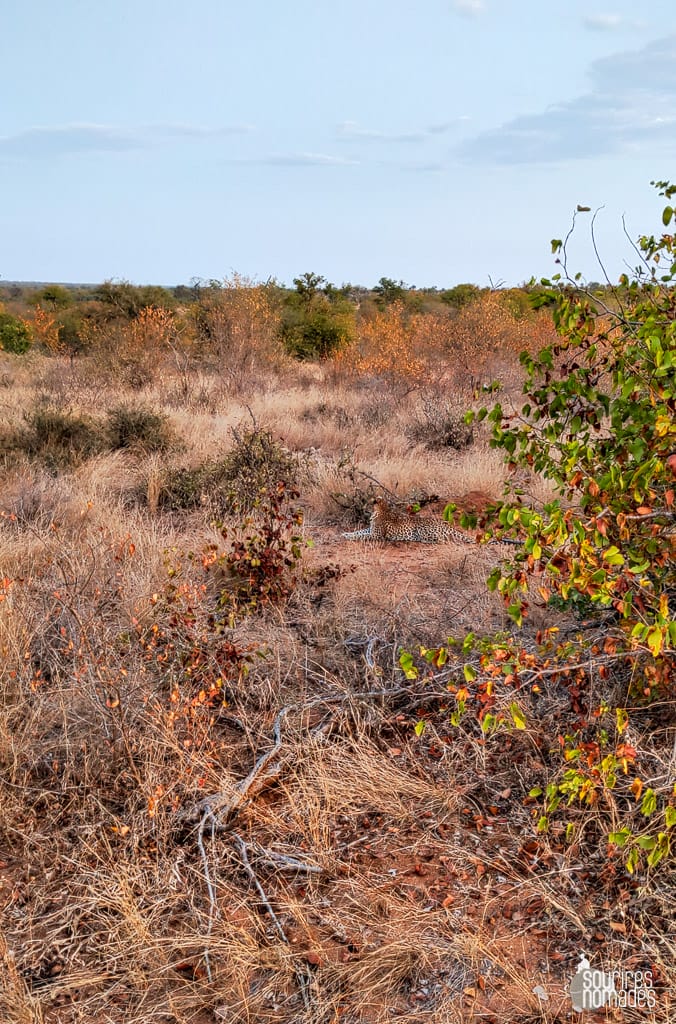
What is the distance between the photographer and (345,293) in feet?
90.2

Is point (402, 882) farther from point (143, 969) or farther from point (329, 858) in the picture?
point (143, 969)

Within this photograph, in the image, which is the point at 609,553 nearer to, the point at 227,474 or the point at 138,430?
the point at 227,474

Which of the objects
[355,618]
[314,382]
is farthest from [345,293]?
[355,618]

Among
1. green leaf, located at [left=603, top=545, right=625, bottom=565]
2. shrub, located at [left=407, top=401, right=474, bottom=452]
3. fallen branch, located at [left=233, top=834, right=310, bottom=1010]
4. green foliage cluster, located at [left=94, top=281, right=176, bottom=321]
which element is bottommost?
fallen branch, located at [left=233, top=834, right=310, bottom=1010]

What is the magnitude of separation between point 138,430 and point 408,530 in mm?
3980

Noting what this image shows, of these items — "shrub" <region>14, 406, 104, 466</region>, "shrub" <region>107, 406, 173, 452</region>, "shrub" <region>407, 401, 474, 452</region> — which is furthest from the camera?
"shrub" <region>407, 401, 474, 452</region>

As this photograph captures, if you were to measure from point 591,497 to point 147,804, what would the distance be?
6.45 feet

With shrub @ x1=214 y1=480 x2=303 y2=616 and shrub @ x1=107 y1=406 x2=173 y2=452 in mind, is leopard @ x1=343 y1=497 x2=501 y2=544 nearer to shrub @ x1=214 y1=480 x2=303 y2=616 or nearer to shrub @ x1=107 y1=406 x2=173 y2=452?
shrub @ x1=214 y1=480 x2=303 y2=616

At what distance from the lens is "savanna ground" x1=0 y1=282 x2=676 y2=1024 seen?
237 centimetres

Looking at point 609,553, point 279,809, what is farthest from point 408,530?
point 609,553

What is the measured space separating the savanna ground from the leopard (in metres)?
0.44

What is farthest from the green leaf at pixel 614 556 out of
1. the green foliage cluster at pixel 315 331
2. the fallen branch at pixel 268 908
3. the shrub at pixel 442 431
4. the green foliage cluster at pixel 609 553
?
the green foliage cluster at pixel 315 331

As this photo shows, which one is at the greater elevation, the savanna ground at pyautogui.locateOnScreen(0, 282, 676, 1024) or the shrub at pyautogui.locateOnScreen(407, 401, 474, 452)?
the shrub at pyautogui.locateOnScreen(407, 401, 474, 452)

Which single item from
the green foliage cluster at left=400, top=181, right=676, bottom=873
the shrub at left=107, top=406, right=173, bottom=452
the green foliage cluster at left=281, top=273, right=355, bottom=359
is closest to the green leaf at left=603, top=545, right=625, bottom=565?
the green foliage cluster at left=400, top=181, right=676, bottom=873
